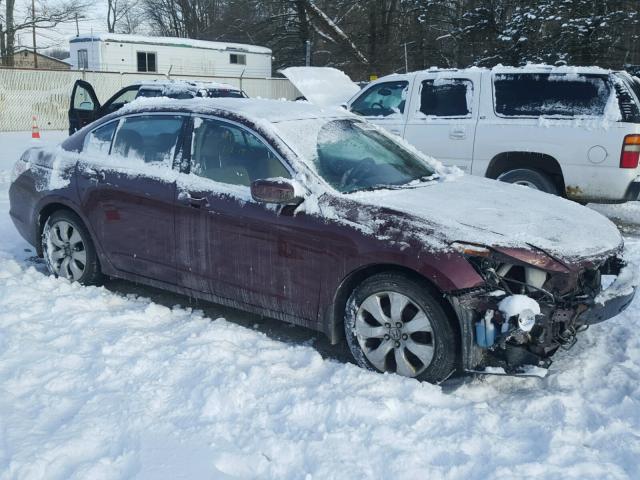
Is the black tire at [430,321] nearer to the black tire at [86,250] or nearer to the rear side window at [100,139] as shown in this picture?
the black tire at [86,250]

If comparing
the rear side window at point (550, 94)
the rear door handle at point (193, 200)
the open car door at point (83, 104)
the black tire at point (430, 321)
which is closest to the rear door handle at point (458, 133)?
the rear side window at point (550, 94)

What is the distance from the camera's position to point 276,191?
423 cm

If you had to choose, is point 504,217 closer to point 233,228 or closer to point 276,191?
point 276,191

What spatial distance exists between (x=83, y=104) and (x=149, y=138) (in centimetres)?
890

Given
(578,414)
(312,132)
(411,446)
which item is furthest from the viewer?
(312,132)

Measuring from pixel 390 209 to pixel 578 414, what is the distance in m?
1.50

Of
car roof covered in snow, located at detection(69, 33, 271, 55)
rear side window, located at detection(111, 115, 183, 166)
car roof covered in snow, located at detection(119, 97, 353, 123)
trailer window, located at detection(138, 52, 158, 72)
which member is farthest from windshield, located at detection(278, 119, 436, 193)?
trailer window, located at detection(138, 52, 158, 72)

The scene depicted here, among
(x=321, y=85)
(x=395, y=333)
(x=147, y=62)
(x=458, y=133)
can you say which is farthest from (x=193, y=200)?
(x=147, y=62)

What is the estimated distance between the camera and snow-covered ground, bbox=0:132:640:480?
10.4ft

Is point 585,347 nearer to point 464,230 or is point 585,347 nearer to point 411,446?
A: point 464,230

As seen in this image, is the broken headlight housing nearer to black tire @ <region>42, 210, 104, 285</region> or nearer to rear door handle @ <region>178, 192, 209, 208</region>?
rear door handle @ <region>178, 192, 209, 208</region>

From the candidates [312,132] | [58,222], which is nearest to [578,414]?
[312,132]

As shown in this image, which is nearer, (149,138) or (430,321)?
(430,321)

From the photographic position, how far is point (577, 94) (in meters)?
7.89
